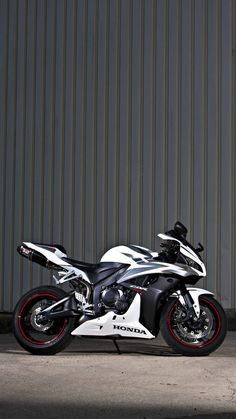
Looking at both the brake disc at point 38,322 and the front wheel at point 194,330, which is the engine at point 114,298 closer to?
the front wheel at point 194,330

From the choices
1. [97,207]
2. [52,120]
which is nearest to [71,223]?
[97,207]

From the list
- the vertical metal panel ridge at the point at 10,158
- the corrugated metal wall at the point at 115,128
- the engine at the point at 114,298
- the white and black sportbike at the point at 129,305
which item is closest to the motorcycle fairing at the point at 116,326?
the white and black sportbike at the point at 129,305

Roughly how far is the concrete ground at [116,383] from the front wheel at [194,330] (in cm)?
13

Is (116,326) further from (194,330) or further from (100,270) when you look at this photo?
(194,330)

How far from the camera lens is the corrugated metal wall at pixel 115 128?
39.3 ft

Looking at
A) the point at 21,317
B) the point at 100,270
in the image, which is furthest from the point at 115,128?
the point at 21,317

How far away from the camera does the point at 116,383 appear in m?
7.65

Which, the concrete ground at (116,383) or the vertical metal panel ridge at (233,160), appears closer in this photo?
the concrete ground at (116,383)

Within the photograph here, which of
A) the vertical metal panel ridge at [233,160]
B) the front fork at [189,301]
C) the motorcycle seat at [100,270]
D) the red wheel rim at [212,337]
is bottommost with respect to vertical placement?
the red wheel rim at [212,337]

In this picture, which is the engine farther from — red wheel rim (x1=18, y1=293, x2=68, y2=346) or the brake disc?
the brake disc

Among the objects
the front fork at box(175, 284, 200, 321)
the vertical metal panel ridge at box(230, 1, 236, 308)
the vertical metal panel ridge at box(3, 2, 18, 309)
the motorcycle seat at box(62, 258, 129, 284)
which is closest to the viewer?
the front fork at box(175, 284, 200, 321)

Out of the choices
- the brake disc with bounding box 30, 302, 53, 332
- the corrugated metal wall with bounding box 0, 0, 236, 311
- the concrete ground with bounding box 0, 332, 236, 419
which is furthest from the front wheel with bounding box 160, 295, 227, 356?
the corrugated metal wall with bounding box 0, 0, 236, 311

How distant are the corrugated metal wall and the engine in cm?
263

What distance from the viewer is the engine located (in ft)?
30.5
